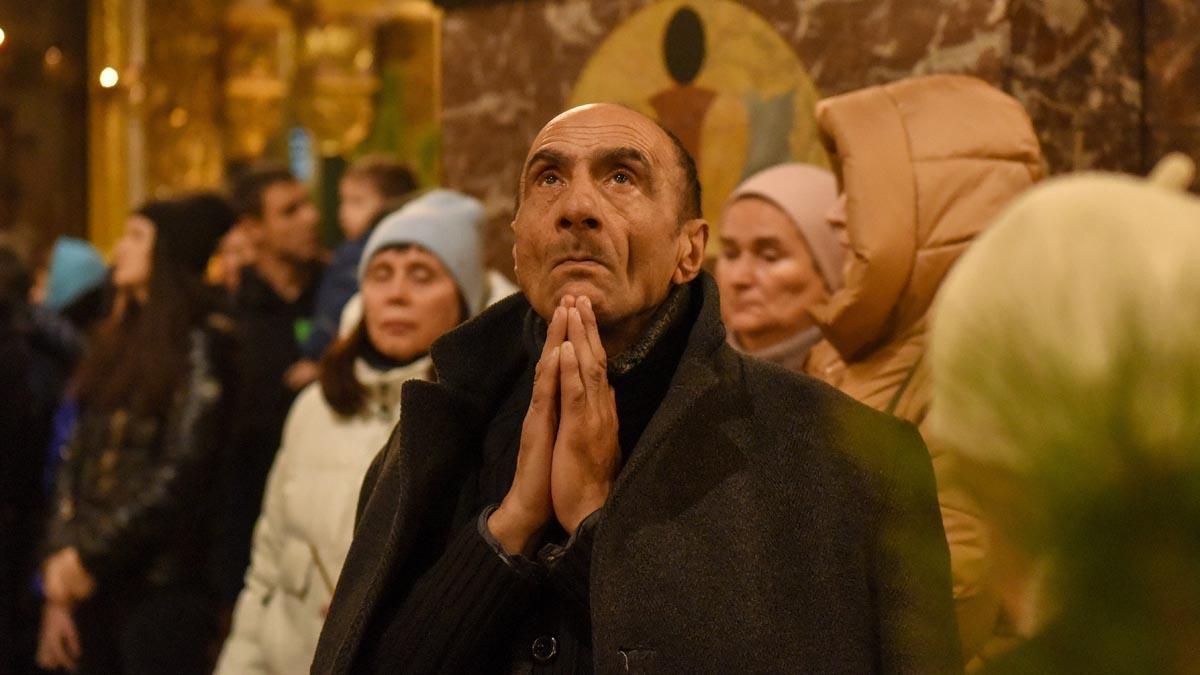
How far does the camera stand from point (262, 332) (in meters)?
6.28

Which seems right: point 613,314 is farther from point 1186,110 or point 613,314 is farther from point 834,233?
point 1186,110

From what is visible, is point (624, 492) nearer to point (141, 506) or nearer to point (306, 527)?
point (306, 527)

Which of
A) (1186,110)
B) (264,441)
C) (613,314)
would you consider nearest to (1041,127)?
(1186,110)

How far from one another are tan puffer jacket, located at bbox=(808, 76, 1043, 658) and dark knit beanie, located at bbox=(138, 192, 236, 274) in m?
2.69

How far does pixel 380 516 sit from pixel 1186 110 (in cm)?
262

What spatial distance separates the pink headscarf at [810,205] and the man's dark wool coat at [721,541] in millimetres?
1622

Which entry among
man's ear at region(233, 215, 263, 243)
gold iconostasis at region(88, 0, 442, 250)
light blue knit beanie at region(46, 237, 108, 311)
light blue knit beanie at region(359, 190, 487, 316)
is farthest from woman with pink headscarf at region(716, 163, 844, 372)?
gold iconostasis at region(88, 0, 442, 250)

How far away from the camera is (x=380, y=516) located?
8.13 feet

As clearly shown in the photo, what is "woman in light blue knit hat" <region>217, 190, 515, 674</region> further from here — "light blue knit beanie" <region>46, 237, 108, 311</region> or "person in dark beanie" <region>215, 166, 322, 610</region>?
"light blue knit beanie" <region>46, 237, 108, 311</region>

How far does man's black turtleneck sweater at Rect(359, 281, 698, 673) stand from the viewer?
7.14ft

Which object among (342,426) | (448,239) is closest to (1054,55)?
(448,239)

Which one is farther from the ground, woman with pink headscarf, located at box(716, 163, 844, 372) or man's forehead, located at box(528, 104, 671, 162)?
man's forehead, located at box(528, 104, 671, 162)

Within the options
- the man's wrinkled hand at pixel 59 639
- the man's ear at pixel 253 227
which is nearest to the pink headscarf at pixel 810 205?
the man's wrinkled hand at pixel 59 639

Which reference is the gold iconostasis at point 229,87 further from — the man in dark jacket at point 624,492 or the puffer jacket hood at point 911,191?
the man in dark jacket at point 624,492
